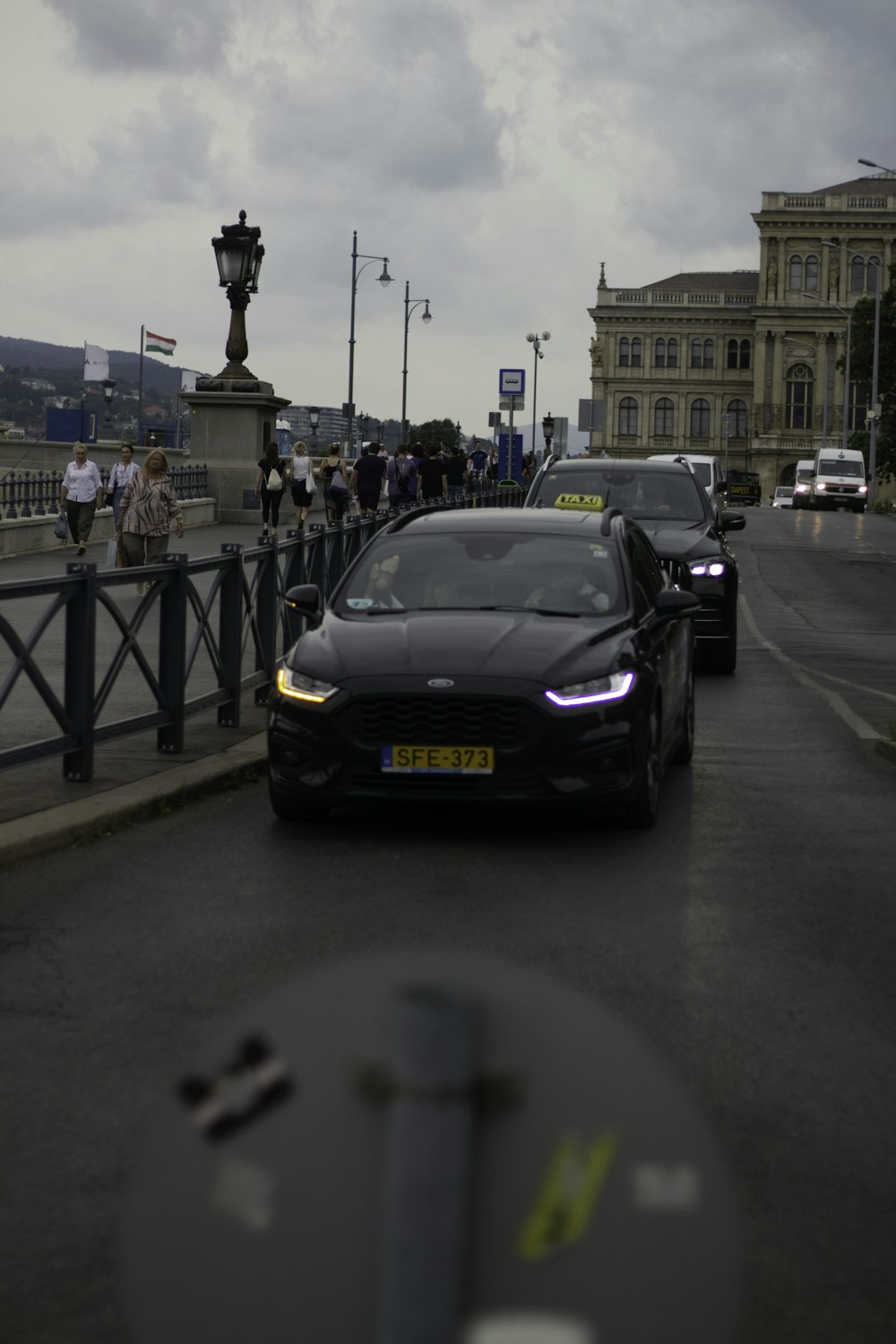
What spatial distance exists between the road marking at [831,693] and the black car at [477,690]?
11.0 ft

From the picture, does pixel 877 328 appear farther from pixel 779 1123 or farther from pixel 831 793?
pixel 779 1123

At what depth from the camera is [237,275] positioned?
3459cm

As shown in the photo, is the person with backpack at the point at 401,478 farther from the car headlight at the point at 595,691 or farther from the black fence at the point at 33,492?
the car headlight at the point at 595,691

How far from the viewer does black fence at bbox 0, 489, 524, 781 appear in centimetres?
878

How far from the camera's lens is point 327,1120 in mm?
1586

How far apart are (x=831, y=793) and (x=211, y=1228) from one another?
8737mm

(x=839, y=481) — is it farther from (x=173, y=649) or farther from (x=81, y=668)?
(x=81, y=668)

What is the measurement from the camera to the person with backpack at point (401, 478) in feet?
120

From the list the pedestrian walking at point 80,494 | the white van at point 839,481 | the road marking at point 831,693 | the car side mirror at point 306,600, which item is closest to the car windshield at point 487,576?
the car side mirror at point 306,600

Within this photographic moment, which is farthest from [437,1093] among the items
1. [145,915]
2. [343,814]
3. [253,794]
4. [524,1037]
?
[253,794]

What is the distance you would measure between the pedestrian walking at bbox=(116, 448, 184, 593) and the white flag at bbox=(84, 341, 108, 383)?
6379 centimetres

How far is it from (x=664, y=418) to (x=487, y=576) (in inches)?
5635

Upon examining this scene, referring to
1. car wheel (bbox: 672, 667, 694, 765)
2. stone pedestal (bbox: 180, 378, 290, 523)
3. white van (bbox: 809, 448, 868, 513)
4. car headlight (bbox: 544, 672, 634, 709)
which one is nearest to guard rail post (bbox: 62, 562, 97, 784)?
car headlight (bbox: 544, 672, 634, 709)

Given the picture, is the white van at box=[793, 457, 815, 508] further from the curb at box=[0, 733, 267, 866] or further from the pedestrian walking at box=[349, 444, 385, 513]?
the curb at box=[0, 733, 267, 866]
